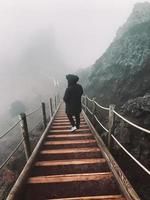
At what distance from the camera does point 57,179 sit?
3654 mm

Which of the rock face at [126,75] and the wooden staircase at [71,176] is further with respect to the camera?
the rock face at [126,75]

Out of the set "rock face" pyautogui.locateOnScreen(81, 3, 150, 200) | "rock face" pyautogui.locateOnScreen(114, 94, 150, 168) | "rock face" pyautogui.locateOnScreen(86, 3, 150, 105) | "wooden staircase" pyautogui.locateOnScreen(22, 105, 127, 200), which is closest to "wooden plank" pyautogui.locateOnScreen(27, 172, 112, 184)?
"wooden staircase" pyautogui.locateOnScreen(22, 105, 127, 200)

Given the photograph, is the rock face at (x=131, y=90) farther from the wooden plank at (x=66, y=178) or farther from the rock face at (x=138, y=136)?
the wooden plank at (x=66, y=178)

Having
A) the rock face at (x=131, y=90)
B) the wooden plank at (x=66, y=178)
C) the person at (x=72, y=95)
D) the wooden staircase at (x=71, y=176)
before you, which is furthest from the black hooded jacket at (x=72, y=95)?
the wooden plank at (x=66, y=178)

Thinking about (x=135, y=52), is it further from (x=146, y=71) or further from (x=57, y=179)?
(x=57, y=179)

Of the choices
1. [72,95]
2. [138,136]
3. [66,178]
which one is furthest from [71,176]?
[138,136]

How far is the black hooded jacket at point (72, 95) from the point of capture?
669 cm

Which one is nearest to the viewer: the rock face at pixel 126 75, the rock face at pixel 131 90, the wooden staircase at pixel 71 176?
the wooden staircase at pixel 71 176

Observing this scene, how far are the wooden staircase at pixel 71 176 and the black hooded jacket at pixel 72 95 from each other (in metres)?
1.33

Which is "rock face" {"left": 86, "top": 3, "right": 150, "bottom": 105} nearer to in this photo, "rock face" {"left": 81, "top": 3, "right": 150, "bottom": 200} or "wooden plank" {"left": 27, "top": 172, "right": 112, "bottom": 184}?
"rock face" {"left": 81, "top": 3, "right": 150, "bottom": 200}

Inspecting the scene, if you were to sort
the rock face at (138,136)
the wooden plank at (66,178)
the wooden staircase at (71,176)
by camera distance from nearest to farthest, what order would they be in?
1. the wooden staircase at (71,176)
2. the wooden plank at (66,178)
3. the rock face at (138,136)

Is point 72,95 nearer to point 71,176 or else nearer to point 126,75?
point 71,176

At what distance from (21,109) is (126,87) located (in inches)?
2114

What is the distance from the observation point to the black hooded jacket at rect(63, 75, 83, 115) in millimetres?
Result: 6688
